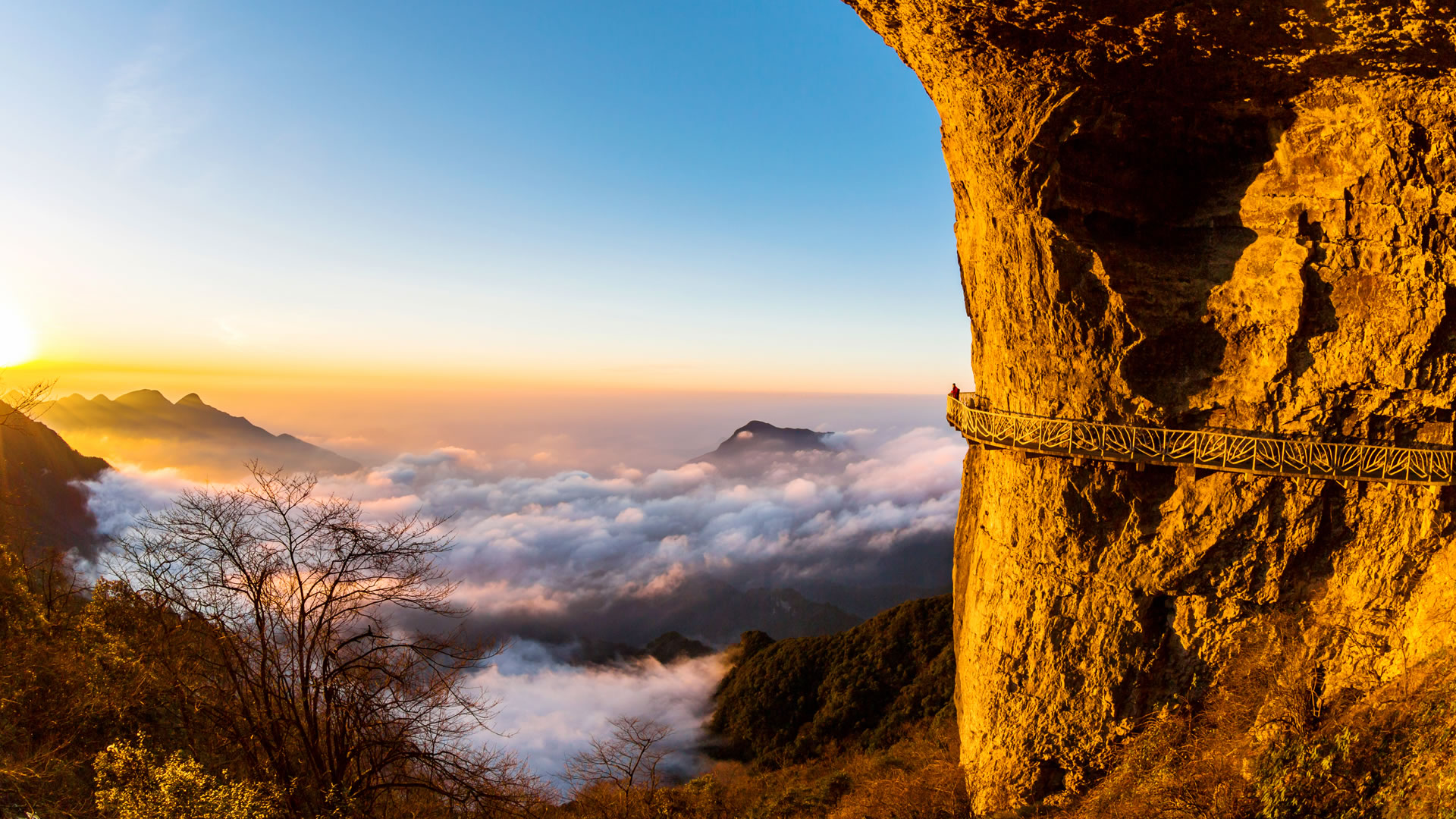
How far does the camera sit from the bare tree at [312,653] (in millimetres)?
11609

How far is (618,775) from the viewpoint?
20.8m

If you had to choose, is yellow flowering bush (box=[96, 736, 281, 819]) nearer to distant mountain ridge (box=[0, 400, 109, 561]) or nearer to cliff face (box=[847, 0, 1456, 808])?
cliff face (box=[847, 0, 1456, 808])

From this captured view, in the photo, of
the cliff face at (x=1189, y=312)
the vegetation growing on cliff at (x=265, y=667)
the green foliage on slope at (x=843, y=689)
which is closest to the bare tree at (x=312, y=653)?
the vegetation growing on cliff at (x=265, y=667)

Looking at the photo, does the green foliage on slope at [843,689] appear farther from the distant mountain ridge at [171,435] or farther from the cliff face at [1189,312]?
the distant mountain ridge at [171,435]

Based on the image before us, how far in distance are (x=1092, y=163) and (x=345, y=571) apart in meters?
15.4

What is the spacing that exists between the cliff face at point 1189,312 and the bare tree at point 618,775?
963 cm

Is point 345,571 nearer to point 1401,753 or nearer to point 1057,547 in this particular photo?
point 1057,547

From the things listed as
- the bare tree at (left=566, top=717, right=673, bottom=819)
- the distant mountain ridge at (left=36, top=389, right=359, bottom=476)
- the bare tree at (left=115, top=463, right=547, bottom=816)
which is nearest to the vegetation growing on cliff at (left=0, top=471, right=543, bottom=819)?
the bare tree at (left=115, top=463, right=547, bottom=816)

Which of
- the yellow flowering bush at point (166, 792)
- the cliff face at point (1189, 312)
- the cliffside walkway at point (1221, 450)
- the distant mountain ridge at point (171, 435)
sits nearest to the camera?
the yellow flowering bush at point (166, 792)

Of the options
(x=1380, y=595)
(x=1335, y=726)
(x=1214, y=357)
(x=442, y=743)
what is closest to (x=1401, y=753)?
(x=1335, y=726)

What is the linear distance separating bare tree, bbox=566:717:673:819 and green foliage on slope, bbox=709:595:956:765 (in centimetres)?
1217

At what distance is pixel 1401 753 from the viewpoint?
9.38m

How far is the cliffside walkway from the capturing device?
10461mm

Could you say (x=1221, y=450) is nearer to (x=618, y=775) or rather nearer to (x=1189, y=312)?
(x=1189, y=312)
